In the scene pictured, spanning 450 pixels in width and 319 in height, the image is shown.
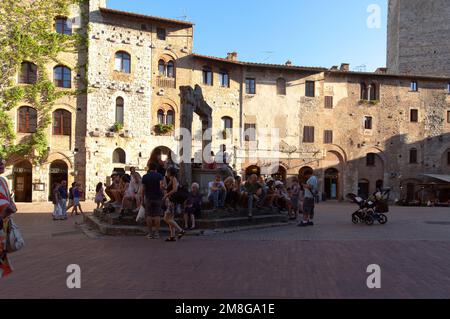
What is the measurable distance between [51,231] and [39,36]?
775 inches

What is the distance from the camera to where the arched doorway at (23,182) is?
25469 millimetres

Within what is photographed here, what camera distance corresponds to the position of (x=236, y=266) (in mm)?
6488

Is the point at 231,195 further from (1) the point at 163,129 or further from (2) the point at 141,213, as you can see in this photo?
(1) the point at 163,129

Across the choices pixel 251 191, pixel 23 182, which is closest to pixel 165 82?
pixel 23 182

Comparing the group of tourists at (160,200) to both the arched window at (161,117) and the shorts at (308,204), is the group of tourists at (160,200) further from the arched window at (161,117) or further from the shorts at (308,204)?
the arched window at (161,117)

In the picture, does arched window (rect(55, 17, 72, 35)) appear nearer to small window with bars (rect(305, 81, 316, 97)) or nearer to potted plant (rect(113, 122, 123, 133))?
potted plant (rect(113, 122, 123, 133))

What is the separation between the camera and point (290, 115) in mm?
32250

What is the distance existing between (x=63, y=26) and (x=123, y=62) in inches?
189

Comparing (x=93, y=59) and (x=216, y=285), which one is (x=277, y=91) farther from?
(x=216, y=285)

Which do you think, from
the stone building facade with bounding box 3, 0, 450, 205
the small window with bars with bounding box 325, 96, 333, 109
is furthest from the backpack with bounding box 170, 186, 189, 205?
the small window with bars with bounding box 325, 96, 333, 109

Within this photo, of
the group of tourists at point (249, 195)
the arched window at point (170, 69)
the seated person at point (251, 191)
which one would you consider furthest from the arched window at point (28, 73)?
the seated person at point (251, 191)
